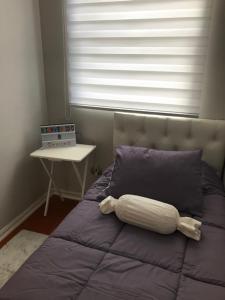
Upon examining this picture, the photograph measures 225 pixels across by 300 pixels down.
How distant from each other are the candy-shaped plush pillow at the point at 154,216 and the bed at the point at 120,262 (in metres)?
0.04

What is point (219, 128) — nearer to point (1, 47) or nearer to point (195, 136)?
point (195, 136)

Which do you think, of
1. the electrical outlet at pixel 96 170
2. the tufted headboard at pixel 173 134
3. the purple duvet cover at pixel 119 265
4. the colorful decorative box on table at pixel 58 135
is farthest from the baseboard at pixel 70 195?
the purple duvet cover at pixel 119 265

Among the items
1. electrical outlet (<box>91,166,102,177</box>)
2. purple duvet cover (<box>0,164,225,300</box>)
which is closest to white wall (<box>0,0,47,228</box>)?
electrical outlet (<box>91,166,102,177</box>)

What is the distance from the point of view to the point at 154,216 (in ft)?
4.91

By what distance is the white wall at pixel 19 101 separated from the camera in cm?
209

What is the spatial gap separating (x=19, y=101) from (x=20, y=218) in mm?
1022

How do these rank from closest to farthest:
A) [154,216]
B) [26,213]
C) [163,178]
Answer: [154,216] < [163,178] < [26,213]

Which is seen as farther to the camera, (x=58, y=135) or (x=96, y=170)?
(x=96, y=170)

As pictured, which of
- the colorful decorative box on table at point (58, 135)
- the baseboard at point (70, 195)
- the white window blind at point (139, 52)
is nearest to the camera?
the white window blind at point (139, 52)

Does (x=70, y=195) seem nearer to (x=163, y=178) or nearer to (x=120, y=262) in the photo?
(x=163, y=178)

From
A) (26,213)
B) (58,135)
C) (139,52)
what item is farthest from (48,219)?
(139,52)

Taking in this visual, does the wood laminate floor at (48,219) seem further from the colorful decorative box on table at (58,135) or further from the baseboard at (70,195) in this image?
the colorful decorative box on table at (58,135)

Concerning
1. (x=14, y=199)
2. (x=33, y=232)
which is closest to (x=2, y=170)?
(x=14, y=199)

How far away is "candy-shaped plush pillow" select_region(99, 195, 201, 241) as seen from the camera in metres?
1.47
